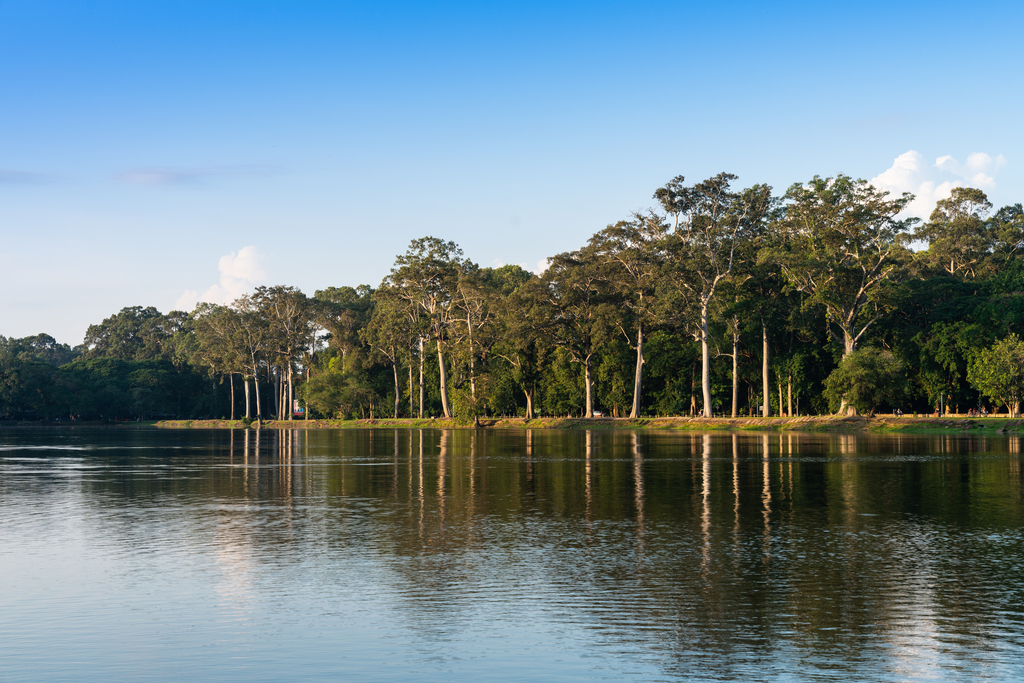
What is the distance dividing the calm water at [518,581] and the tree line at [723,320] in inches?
2468

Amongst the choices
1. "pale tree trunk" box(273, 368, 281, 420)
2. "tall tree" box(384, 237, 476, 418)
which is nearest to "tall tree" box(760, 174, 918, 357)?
"tall tree" box(384, 237, 476, 418)

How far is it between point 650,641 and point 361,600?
5.23 m

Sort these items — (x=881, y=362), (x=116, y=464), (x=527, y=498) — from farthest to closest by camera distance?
(x=881, y=362)
(x=116, y=464)
(x=527, y=498)

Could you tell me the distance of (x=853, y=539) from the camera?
2128 cm

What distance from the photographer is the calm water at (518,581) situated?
1180cm

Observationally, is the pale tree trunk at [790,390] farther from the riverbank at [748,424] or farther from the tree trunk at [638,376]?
the tree trunk at [638,376]

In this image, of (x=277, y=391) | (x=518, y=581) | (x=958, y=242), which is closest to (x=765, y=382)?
(x=958, y=242)

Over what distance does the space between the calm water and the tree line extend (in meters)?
62.7

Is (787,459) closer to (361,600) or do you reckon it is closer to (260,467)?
(260,467)

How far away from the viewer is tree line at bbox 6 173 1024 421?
308 ft

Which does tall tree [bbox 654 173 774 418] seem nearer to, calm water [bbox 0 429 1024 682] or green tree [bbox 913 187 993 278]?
green tree [bbox 913 187 993 278]

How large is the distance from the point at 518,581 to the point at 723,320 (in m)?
87.8

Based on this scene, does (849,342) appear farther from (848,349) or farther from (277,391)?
(277,391)

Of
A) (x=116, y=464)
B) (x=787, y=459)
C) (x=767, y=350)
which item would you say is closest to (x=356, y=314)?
(x=767, y=350)
